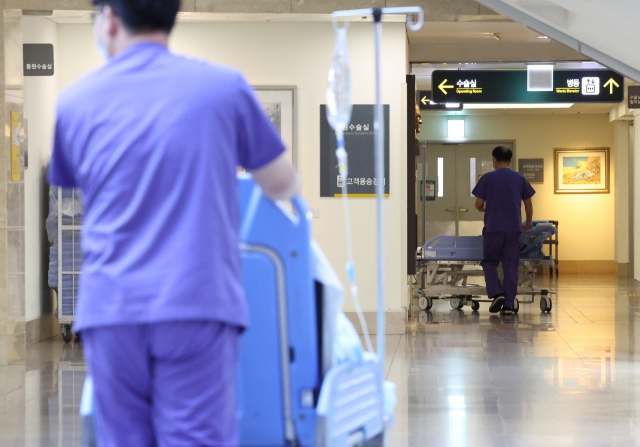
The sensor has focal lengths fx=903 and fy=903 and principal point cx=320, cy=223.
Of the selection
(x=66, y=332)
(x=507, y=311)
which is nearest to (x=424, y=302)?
(x=507, y=311)

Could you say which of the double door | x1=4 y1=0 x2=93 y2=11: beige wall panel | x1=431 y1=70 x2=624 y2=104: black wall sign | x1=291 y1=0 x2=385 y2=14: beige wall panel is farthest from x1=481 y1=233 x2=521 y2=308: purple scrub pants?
the double door

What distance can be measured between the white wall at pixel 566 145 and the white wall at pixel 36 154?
33.2ft

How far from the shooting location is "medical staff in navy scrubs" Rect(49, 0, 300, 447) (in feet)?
5.60

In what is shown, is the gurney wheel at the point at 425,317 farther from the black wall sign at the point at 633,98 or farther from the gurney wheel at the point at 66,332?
the black wall sign at the point at 633,98

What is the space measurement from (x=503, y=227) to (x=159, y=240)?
8174 millimetres

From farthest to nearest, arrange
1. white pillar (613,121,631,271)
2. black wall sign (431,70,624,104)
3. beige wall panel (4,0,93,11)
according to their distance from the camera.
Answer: white pillar (613,121,631,271) → black wall sign (431,70,624,104) → beige wall panel (4,0,93,11)

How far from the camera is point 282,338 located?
7.36 feet

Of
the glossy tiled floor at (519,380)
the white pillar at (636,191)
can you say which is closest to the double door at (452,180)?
the white pillar at (636,191)

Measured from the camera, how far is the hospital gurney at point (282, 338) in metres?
2.22

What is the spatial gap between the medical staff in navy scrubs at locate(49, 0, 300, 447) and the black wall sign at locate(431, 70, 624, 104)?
8.38 meters

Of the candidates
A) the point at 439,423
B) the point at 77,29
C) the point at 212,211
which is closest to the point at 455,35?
the point at 77,29

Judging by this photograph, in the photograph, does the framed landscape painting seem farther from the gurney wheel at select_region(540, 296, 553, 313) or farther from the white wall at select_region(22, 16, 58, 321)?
the gurney wheel at select_region(540, 296, 553, 313)

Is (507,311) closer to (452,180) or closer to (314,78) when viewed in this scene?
(314,78)

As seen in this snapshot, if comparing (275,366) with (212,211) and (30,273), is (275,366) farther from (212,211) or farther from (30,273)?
(30,273)
